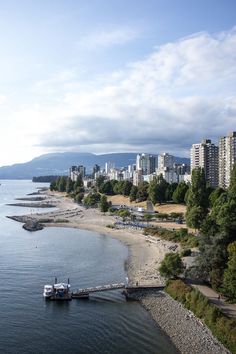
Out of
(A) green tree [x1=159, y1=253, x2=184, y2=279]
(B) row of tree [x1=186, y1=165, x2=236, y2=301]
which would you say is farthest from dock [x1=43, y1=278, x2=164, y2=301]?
(B) row of tree [x1=186, y1=165, x2=236, y2=301]

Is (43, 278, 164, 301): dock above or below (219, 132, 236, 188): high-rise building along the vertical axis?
below

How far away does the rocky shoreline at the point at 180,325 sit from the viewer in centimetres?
2797

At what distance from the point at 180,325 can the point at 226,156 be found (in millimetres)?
105034

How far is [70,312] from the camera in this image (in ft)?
117

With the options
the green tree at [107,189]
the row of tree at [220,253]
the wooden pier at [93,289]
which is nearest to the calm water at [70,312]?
the wooden pier at [93,289]

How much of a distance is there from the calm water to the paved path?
494 cm

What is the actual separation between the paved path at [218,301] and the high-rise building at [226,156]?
9378 centimetres

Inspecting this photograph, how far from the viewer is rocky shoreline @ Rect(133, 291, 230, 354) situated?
28.0 metres

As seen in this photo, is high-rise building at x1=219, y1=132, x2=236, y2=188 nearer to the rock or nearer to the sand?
the sand

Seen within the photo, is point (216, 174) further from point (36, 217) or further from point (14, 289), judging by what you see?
point (14, 289)

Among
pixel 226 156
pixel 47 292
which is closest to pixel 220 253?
pixel 47 292

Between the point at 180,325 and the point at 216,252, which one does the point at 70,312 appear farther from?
the point at 216,252

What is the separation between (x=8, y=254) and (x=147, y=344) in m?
32.8

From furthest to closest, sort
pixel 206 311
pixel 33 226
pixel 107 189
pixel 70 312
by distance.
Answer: pixel 107 189, pixel 33 226, pixel 70 312, pixel 206 311
